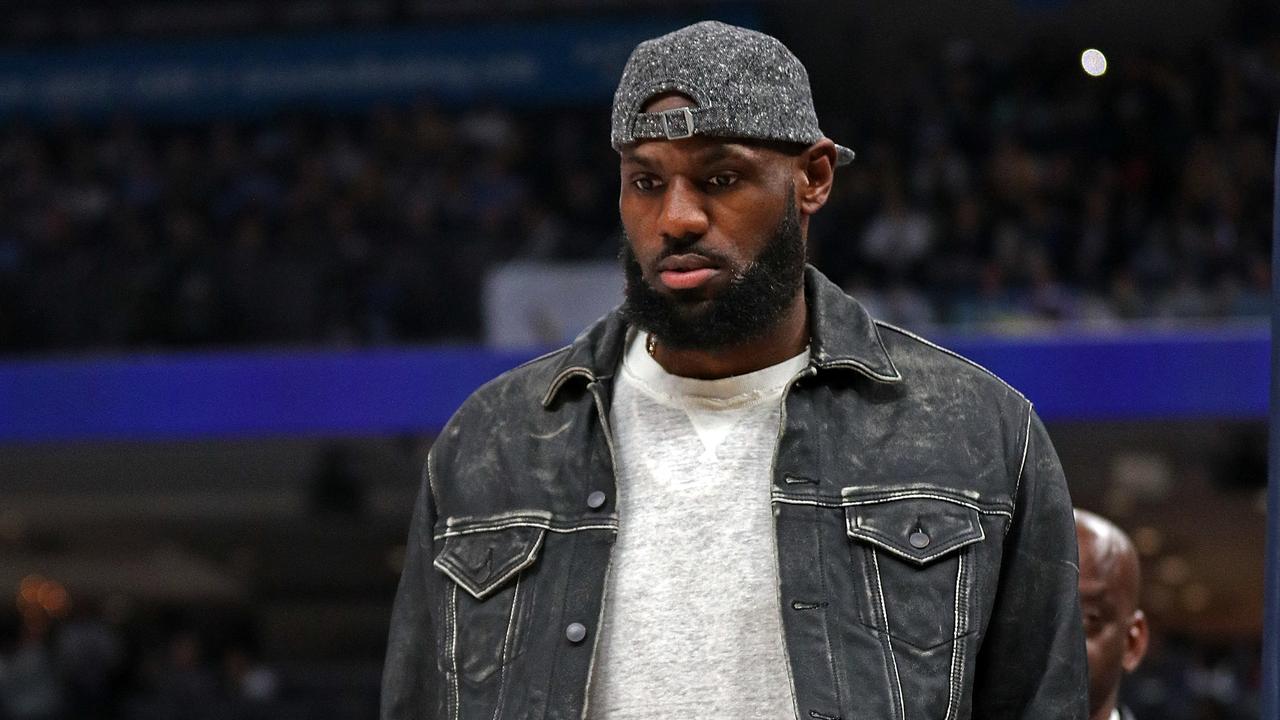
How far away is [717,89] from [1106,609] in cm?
132

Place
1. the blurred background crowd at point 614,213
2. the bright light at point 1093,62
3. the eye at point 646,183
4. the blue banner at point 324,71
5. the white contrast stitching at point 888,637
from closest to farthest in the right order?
the white contrast stitching at point 888,637
the eye at point 646,183
the blurred background crowd at point 614,213
the bright light at point 1093,62
the blue banner at point 324,71

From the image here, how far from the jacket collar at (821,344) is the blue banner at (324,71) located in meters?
11.3

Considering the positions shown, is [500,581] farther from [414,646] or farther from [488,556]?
[414,646]

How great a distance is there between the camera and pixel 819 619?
6.45 ft

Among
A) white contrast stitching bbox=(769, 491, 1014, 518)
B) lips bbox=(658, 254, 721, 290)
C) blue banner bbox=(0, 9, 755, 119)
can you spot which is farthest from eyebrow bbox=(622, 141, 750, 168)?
blue banner bbox=(0, 9, 755, 119)

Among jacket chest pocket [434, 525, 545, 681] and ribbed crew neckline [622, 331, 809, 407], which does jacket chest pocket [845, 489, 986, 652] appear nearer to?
ribbed crew neckline [622, 331, 809, 407]

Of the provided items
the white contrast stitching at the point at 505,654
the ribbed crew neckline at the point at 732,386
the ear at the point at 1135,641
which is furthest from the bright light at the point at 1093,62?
the white contrast stitching at the point at 505,654

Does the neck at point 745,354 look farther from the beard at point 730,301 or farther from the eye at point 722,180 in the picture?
the eye at point 722,180

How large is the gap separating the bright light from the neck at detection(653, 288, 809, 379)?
382 inches

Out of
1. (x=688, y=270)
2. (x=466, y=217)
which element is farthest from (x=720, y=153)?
(x=466, y=217)

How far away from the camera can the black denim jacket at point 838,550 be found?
6.47 feet

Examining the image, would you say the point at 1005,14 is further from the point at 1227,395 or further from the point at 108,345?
the point at 108,345

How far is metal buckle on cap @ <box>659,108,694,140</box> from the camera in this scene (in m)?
1.99

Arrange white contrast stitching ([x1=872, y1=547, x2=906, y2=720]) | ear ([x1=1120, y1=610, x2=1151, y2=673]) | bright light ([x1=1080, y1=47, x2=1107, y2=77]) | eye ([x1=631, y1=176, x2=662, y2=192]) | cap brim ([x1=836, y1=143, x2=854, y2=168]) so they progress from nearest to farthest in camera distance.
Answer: white contrast stitching ([x1=872, y1=547, x2=906, y2=720])
eye ([x1=631, y1=176, x2=662, y2=192])
cap brim ([x1=836, y1=143, x2=854, y2=168])
ear ([x1=1120, y1=610, x2=1151, y2=673])
bright light ([x1=1080, y1=47, x2=1107, y2=77])
